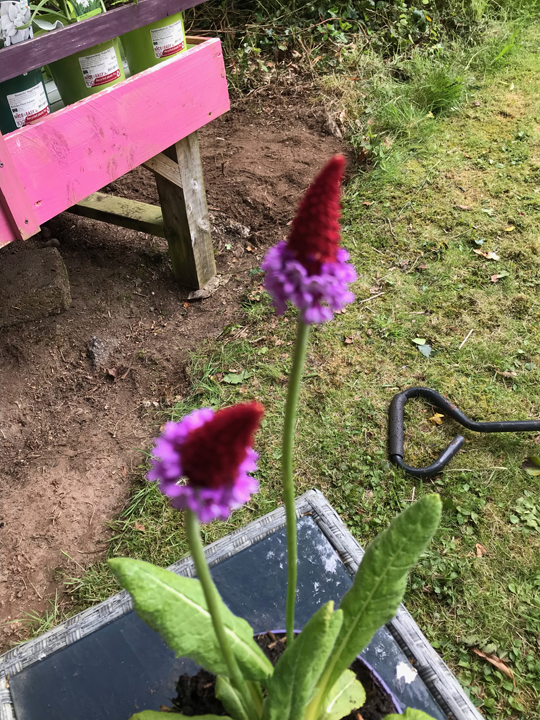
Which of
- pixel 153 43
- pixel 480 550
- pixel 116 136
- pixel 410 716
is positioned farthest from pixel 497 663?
pixel 153 43

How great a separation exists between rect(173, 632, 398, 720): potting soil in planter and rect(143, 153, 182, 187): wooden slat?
6.48ft

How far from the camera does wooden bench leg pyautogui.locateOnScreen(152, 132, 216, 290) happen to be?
2.45 m

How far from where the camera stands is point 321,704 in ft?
3.10

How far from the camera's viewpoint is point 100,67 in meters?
1.86

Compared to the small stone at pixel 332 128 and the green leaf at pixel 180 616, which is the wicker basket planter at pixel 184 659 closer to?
the green leaf at pixel 180 616

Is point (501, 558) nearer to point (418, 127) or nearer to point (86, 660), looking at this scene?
point (86, 660)

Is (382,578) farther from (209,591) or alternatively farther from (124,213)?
(124,213)

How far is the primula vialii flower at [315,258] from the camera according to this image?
558mm

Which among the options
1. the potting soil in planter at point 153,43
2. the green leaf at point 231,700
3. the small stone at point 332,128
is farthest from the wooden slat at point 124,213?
the green leaf at point 231,700

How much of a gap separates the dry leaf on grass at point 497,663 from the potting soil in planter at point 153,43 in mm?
2348

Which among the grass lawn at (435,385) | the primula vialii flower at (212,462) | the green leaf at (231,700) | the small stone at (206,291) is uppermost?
the primula vialii flower at (212,462)

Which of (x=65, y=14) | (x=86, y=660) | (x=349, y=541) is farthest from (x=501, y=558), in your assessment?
(x=65, y=14)

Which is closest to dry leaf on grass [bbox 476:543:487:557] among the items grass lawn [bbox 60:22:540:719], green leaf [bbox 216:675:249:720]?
grass lawn [bbox 60:22:540:719]

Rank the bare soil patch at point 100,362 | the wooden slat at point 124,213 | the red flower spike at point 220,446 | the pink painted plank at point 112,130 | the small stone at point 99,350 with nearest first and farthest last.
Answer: the red flower spike at point 220,446
the pink painted plank at point 112,130
the bare soil patch at point 100,362
the small stone at point 99,350
the wooden slat at point 124,213
